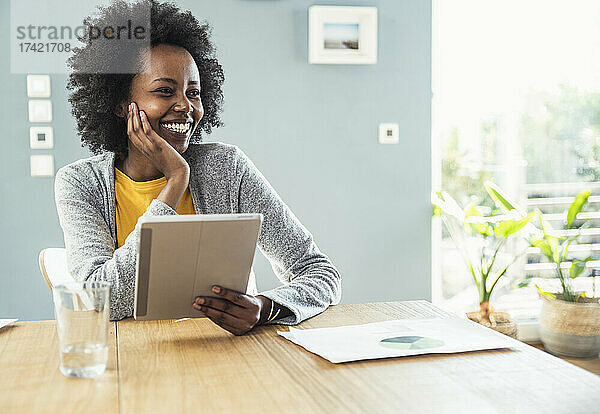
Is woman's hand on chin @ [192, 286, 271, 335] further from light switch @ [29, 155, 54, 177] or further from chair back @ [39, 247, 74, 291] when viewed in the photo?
light switch @ [29, 155, 54, 177]

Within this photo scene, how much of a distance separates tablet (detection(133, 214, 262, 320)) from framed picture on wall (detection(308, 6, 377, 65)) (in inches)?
78.6

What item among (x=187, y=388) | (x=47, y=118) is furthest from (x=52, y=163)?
(x=187, y=388)

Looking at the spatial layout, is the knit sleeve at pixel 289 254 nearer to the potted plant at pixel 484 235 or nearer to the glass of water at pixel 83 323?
the glass of water at pixel 83 323

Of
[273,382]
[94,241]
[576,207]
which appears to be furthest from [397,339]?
[576,207]

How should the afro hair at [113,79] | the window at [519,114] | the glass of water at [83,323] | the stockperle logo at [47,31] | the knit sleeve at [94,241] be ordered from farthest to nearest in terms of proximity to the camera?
the window at [519,114], the stockperle logo at [47,31], the afro hair at [113,79], the knit sleeve at [94,241], the glass of water at [83,323]

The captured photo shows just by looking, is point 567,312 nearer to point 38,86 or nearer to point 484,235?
point 484,235

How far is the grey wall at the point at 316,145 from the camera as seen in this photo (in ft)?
9.50

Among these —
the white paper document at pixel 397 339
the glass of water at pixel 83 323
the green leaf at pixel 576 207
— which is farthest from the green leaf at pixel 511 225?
the glass of water at pixel 83 323

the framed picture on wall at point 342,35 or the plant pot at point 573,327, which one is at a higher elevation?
the framed picture on wall at point 342,35

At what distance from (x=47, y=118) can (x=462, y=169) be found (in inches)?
78.3

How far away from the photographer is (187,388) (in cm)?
91

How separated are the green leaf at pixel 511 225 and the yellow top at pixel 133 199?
5.70ft

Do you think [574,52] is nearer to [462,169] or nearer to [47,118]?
[462,169]

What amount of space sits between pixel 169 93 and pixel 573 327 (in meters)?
2.24
